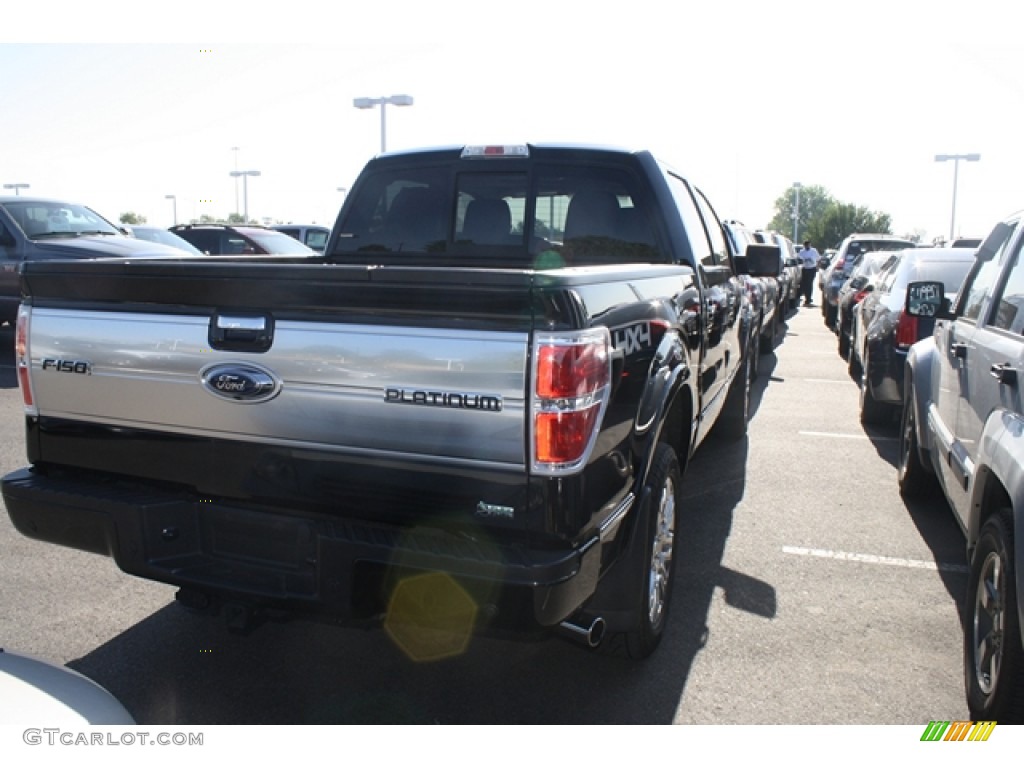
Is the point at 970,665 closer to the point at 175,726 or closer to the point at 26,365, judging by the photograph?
the point at 175,726

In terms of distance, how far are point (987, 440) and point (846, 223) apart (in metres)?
96.0

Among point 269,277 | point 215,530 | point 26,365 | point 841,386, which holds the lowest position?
point 841,386

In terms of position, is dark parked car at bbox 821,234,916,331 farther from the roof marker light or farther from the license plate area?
the license plate area

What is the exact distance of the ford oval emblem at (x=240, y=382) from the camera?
2779mm

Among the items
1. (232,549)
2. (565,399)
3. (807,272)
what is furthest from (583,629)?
(807,272)

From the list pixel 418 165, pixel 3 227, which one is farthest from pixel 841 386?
pixel 3 227

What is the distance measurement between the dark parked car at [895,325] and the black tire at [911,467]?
1097mm

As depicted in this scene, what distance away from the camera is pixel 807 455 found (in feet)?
23.2

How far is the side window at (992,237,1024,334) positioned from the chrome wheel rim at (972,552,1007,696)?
0.89 meters

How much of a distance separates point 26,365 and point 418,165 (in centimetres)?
237

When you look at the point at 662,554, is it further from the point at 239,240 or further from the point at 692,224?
the point at 239,240

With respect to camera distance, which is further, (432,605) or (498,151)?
(498,151)

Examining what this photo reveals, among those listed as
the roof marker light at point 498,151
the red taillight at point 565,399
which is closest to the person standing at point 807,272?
the roof marker light at point 498,151

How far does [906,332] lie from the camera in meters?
6.91
